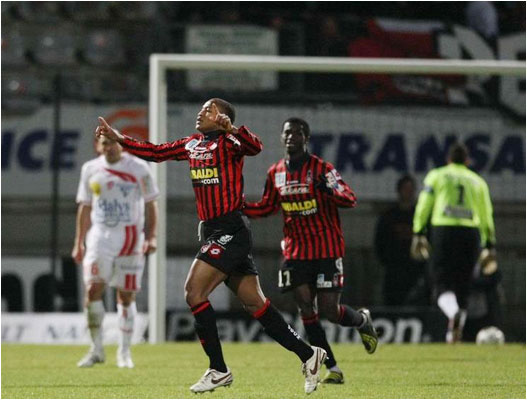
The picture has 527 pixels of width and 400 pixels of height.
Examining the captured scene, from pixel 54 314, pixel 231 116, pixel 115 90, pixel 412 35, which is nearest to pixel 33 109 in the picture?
pixel 115 90

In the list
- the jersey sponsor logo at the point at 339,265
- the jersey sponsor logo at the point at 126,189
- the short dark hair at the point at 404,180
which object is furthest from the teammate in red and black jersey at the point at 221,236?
the short dark hair at the point at 404,180

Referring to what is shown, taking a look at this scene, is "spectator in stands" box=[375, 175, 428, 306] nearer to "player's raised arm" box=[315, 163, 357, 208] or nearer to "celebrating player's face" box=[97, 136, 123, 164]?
"celebrating player's face" box=[97, 136, 123, 164]

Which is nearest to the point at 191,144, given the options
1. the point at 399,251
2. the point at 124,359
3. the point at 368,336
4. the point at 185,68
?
the point at 368,336

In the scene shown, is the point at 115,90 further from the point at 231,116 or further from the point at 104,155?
the point at 231,116

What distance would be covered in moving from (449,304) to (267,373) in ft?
14.8

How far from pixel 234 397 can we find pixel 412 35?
38.9 ft

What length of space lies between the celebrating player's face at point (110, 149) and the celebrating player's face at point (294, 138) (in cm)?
207

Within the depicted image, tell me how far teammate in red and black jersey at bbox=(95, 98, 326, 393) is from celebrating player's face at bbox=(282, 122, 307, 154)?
1276mm

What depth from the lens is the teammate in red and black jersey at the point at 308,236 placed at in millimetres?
9383

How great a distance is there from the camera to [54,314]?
14.5 meters

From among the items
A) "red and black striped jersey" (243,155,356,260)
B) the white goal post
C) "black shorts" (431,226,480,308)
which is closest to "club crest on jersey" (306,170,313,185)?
"red and black striped jersey" (243,155,356,260)

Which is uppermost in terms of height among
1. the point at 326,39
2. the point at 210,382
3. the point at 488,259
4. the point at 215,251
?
the point at 326,39

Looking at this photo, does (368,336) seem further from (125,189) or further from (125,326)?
(125,189)

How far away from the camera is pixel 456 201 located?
46.2 ft
